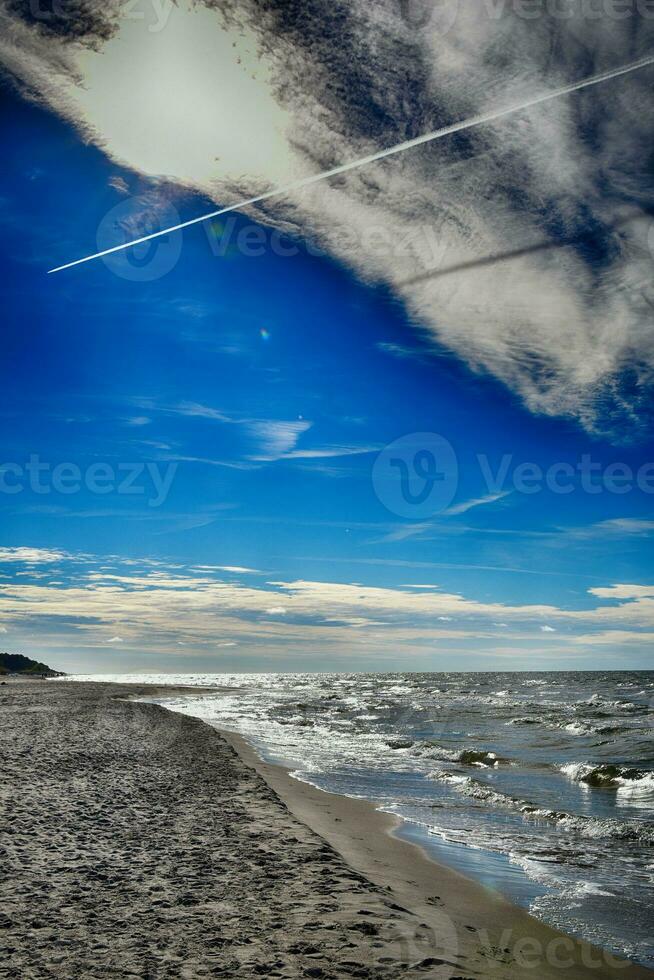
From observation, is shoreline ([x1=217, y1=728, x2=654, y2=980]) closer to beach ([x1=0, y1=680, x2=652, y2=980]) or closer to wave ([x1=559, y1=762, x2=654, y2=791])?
beach ([x1=0, y1=680, x2=652, y2=980])

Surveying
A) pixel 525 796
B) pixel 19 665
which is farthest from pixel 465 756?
pixel 19 665

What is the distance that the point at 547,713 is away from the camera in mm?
41469

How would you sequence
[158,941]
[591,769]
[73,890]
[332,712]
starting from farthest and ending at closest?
Answer: [332,712]
[591,769]
[73,890]
[158,941]

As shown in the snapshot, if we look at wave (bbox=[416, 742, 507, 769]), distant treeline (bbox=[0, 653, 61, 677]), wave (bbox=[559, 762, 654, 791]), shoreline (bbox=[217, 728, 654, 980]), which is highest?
shoreline (bbox=[217, 728, 654, 980])

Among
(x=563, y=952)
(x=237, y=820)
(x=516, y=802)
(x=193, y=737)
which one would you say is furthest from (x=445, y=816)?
(x=193, y=737)

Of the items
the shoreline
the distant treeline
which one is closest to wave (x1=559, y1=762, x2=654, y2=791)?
the shoreline

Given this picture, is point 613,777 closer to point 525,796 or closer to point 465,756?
point 525,796

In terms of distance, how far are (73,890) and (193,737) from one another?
17.4 metres

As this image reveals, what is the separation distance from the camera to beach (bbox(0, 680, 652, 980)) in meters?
5.32

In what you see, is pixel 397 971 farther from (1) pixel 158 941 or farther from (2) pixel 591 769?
(2) pixel 591 769

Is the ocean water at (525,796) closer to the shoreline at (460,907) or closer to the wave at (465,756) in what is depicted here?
the wave at (465,756)

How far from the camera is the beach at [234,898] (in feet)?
17.5

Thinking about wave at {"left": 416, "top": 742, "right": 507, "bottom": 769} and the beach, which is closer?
the beach

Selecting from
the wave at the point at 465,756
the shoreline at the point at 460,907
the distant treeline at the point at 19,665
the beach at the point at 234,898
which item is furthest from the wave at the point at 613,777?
the distant treeline at the point at 19,665
